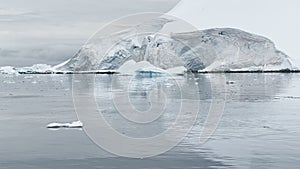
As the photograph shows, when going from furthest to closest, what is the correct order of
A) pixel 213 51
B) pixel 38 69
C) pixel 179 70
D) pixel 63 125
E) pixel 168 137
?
pixel 38 69 → pixel 213 51 → pixel 179 70 → pixel 63 125 → pixel 168 137

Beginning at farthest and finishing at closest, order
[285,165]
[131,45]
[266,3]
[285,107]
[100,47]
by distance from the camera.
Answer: [266,3] → [100,47] → [131,45] → [285,107] → [285,165]

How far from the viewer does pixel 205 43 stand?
6225 cm

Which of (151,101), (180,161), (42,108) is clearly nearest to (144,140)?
(180,161)

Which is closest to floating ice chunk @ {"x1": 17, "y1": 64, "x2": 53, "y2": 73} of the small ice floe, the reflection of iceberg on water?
the reflection of iceberg on water

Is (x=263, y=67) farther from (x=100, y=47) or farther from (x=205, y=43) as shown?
(x=100, y=47)

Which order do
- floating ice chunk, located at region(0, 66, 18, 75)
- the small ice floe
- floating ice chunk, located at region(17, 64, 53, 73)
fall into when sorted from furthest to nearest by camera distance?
floating ice chunk, located at region(0, 66, 18, 75) → floating ice chunk, located at region(17, 64, 53, 73) → the small ice floe

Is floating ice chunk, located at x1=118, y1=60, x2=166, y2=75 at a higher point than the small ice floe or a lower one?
lower

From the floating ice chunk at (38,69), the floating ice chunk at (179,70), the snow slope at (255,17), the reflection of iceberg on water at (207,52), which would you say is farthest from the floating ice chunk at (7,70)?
the floating ice chunk at (179,70)

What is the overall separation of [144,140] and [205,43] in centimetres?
5155

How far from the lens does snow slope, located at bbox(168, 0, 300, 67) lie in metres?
73.3

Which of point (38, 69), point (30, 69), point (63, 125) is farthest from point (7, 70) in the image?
point (63, 125)

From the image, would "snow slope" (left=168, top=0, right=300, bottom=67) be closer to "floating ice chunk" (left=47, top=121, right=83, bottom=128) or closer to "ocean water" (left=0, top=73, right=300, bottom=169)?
"ocean water" (left=0, top=73, right=300, bottom=169)

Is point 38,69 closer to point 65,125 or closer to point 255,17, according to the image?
point 255,17

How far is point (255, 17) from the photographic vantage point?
78188 mm
